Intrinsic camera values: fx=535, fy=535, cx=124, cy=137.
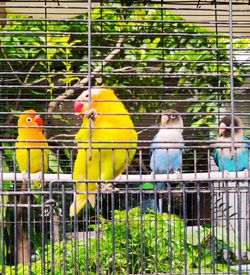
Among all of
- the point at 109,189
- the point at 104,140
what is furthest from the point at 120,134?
the point at 109,189

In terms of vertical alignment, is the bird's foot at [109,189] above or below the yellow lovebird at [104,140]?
below

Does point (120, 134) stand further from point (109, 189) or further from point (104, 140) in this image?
point (109, 189)

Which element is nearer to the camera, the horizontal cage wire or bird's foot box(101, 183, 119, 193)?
bird's foot box(101, 183, 119, 193)

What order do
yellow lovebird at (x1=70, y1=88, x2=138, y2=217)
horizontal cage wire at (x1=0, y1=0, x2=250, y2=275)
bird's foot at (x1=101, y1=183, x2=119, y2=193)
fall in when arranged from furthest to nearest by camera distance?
horizontal cage wire at (x1=0, y1=0, x2=250, y2=275) → yellow lovebird at (x1=70, y1=88, x2=138, y2=217) → bird's foot at (x1=101, y1=183, x2=119, y2=193)

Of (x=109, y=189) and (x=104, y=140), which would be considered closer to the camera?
(x=109, y=189)

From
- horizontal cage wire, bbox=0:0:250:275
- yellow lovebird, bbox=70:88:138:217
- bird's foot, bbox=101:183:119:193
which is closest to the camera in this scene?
bird's foot, bbox=101:183:119:193

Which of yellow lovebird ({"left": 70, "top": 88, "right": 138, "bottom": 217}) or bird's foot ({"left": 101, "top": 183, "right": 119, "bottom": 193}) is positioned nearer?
bird's foot ({"left": 101, "top": 183, "right": 119, "bottom": 193})

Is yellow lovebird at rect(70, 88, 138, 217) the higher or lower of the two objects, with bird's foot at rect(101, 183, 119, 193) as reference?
higher

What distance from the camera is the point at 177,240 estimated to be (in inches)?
78.5

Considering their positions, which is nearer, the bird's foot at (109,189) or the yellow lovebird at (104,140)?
the bird's foot at (109,189)

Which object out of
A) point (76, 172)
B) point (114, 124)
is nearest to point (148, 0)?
point (114, 124)

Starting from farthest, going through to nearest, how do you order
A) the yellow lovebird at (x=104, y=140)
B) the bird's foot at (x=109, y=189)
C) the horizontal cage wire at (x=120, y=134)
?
the horizontal cage wire at (x=120, y=134), the yellow lovebird at (x=104, y=140), the bird's foot at (x=109, y=189)

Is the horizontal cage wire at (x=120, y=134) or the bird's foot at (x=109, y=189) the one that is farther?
the horizontal cage wire at (x=120, y=134)

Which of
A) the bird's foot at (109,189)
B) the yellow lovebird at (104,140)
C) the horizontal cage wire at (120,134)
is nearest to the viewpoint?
the bird's foot at (109,189)
